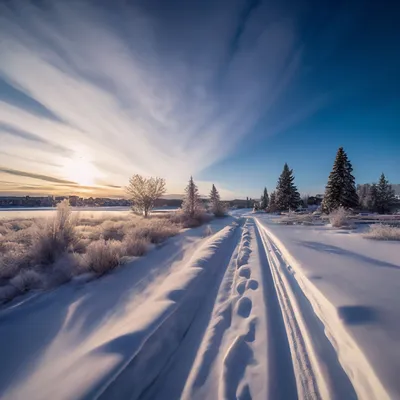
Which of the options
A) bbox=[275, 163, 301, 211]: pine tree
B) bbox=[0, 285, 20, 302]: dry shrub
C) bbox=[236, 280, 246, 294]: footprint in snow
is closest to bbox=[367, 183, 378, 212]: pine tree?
bbox=[275, 163, 301, 211]: pine tree

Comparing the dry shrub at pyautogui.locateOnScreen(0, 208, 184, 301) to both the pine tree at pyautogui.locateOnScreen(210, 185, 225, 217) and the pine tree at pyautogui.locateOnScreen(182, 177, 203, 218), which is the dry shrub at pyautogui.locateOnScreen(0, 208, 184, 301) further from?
the pine tree at pyautogui.locateOnScreen(210, 185, 225, 217)

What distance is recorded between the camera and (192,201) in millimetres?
23562

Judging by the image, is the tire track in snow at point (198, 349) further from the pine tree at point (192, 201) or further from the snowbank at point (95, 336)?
the pine tree at point (192, 201)

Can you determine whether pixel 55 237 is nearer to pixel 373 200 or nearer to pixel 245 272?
pixel 245 272

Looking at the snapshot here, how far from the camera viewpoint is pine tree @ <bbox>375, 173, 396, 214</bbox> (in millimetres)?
34875

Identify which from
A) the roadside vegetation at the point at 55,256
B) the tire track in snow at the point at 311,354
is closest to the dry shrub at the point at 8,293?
the roadside vegetation at the point at 55,256

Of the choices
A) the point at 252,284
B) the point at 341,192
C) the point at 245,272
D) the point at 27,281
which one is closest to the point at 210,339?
the point at 252,284

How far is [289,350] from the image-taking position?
6.46 ft

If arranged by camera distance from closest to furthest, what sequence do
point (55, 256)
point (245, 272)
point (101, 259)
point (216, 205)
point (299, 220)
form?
1. point (245, 272)
2. point (101, 259)
3. point (55, 256)
4. point (299, 220)
5. point (216, 205)

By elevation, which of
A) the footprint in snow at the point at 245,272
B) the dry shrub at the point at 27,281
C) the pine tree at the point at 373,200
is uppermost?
the pine tree at the point at 373,200

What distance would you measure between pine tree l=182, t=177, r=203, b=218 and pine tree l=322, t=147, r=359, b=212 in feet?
57.5

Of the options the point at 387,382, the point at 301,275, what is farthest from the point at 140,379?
the point at 301,275

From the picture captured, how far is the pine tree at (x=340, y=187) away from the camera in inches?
922

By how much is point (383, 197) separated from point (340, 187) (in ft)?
69.4
